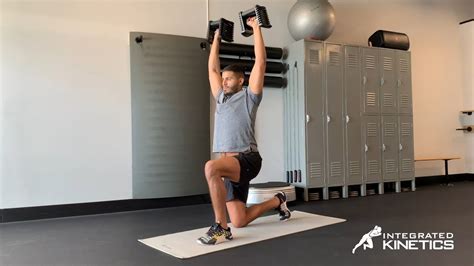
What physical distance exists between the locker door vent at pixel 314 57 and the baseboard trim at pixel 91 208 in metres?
2.28

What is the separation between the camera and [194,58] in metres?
4.98

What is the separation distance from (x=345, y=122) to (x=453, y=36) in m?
3.49

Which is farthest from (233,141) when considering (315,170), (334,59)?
(334,59)

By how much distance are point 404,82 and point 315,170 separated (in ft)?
7.06

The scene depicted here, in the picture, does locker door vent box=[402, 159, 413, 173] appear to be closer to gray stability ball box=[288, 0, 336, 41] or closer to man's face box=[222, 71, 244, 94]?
gray stability ball box=[288, 0, 336, 41]

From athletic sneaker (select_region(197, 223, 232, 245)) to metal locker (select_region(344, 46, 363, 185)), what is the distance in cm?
295

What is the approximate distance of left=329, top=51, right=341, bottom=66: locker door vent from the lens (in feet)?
18.1

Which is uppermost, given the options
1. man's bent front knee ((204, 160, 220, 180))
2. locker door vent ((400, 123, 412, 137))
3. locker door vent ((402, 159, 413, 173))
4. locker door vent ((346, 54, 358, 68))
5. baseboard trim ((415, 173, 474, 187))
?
locker door vent ((346, 54, 358, 68))

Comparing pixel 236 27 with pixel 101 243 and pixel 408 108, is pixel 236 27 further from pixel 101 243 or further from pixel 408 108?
pixel 101 243

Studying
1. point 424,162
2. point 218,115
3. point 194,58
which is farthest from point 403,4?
point 218,115

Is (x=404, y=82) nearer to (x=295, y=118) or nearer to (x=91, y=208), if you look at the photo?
(x=295, y=118)

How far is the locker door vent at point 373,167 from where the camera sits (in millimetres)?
5720

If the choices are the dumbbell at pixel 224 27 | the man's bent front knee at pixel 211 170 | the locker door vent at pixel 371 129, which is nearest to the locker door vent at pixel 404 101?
the locker door vent at pixel 371 129

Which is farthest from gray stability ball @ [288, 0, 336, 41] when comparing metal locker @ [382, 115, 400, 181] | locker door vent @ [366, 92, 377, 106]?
metal locker @ [382, 115, 400, 181]
